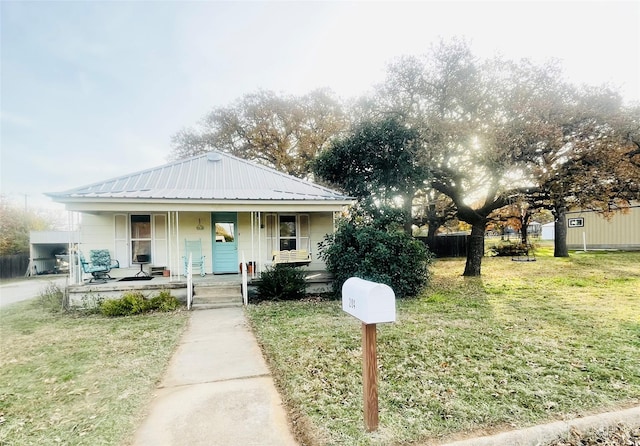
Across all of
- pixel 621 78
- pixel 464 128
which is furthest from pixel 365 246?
pixel 621 78

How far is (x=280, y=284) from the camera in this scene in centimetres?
949

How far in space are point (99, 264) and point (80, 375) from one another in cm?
623

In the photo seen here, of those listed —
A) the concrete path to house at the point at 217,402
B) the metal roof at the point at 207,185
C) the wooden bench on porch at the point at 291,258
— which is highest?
the metal roof at the point at 207,185

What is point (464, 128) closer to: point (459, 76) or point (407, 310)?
point (459, 76)

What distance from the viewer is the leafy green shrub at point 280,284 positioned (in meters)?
9.48

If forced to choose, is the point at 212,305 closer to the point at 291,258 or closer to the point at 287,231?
the point at 291,258

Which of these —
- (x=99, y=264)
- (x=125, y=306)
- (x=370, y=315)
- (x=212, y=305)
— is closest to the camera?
(x=370, y=315)

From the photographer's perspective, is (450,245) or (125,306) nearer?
(125,306)

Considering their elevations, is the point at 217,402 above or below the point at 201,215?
below

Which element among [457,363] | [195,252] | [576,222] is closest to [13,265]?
[195,252]

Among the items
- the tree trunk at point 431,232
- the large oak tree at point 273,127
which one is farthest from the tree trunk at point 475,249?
the large oak tree at point 273,127

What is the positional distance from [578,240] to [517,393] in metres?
28.6

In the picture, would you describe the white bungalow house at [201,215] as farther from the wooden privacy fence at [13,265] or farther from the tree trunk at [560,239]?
the tree trunk at [560,239]

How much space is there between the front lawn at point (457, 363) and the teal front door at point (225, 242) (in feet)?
12.0
